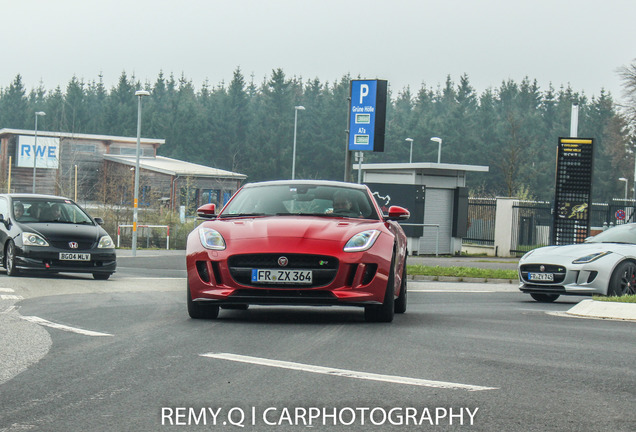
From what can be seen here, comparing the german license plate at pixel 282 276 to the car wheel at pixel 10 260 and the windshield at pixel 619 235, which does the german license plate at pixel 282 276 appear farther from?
the car wheel at pixel 10 260

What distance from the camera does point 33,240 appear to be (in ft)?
57.8

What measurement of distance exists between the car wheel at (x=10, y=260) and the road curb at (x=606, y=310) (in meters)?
9.91

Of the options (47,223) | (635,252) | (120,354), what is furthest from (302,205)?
(47,223)

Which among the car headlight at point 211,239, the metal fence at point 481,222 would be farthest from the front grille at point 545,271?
the metal fence at point 481,222

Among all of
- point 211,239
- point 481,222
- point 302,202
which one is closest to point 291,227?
point 211,239

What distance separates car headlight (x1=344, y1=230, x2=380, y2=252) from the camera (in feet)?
30.8

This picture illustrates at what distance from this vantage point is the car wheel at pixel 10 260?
17.7 metres

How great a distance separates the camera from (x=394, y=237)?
998cm

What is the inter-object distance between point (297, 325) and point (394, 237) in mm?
1329

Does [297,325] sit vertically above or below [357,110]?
below

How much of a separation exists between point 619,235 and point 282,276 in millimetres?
7928

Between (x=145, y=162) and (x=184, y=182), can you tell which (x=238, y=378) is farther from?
(x=145, y=162)

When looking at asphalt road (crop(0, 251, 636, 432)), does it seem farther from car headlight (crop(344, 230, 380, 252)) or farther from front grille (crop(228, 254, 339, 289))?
car headlight (crop(344, 230, 380, 252))

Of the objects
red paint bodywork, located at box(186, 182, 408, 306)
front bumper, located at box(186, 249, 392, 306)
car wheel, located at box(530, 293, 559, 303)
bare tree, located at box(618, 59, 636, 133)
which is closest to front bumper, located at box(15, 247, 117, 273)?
car wheel, located at box(530, 293, 559, 303)
